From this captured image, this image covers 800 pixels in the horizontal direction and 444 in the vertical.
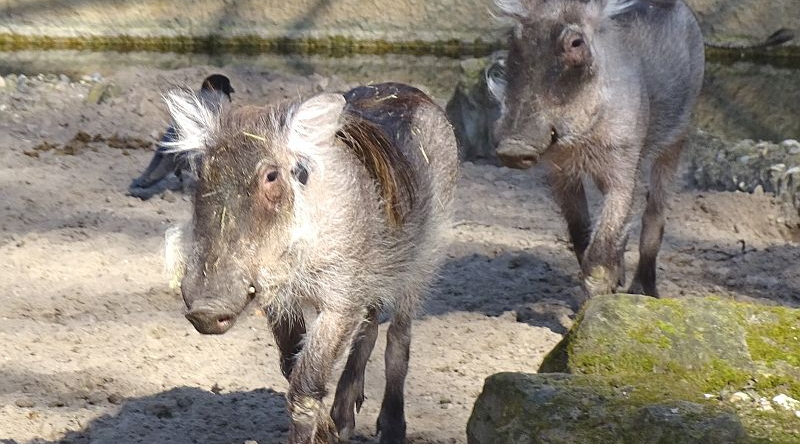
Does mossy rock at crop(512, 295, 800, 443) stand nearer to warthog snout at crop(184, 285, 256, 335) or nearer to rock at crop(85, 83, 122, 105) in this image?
warthog snout at crop(184, 285, 256, 335)

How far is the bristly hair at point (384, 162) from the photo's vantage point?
152 inches

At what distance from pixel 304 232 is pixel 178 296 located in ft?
7.29

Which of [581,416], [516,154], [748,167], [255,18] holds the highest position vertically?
[255,18]

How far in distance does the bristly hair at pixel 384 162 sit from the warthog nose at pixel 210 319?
0.78 metres

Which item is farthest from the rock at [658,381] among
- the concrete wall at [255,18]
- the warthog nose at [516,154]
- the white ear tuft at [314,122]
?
the concrete wall at [255,18]

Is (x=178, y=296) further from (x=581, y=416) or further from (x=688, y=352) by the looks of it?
(x=581, y=416)

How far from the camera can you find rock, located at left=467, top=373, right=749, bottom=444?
2.87 meters

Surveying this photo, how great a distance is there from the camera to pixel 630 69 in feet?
18.4

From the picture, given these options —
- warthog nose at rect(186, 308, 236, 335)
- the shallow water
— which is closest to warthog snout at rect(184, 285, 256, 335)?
warthog nose at rect(186, 308, 236, 335)

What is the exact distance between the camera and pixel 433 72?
40.6ft

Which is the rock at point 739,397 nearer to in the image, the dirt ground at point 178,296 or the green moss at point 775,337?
the green moss at point 775,337

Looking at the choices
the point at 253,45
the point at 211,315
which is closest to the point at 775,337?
the point at 211,315

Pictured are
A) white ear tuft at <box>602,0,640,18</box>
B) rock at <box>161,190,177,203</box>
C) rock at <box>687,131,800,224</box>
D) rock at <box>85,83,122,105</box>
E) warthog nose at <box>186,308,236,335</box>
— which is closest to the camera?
warthog nose at <box>186,308,236,335</box>

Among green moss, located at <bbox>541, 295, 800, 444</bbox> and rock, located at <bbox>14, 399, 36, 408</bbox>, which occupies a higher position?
green moss, located at <bbox>541, 295, 800, 444</bbox>
